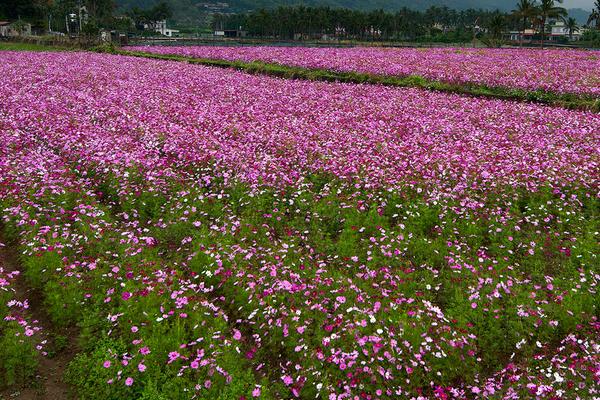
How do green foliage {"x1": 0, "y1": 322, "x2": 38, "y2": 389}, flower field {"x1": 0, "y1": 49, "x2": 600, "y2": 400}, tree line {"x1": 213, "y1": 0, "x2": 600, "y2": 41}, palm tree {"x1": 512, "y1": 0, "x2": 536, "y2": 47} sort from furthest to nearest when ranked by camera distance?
1. tree line {"x1": 213, "y1": 0, "x2": 600, "y2": 41}
2. palm tree {"x1": 512, "y1": 0, "x2": 536, "y2": 47}
3. flower field {"x1": 0, "y1": 49, "x2": 600, "y2": 400}
4. green foliage {"x1": 0, "y1": 322, "x2": 38, "y2": 389}

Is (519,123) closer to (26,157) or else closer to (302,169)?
Result: (302,169)

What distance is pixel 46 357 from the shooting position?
5801mm

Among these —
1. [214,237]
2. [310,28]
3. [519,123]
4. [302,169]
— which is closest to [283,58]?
[519,123]

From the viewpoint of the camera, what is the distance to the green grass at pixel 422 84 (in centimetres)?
2173

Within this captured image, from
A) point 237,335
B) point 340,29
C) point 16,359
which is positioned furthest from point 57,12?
point 237,335

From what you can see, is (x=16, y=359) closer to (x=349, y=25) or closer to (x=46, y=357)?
(x=46, y=357)

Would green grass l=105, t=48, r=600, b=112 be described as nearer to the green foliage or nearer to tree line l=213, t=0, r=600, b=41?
the green foliage

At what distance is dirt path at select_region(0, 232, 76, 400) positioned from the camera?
523 centimetres

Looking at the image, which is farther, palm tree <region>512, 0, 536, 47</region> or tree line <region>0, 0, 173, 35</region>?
tree line <region>0, 0, 173, 35</region>

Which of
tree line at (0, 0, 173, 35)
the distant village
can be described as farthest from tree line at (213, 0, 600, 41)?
tree line at (0, 0, 173, 35)

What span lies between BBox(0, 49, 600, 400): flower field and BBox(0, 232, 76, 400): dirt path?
118 mm

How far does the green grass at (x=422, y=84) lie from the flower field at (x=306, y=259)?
7.61 metres

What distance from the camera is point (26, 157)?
11.9 m

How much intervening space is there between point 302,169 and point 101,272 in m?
5.89
